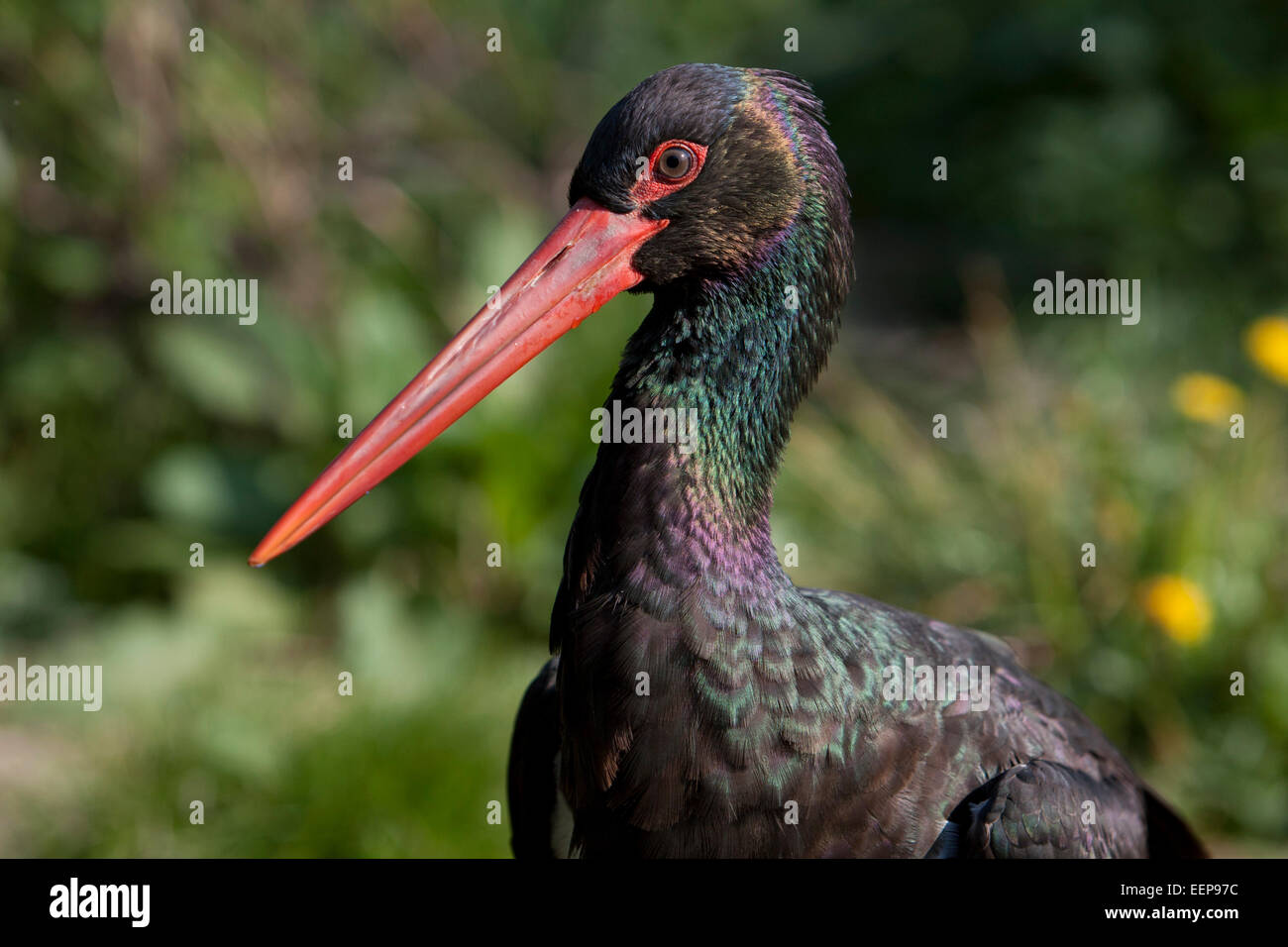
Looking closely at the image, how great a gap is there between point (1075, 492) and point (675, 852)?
3.15 m

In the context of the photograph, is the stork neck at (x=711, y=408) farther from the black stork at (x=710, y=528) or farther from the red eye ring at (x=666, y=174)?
the red eye ring at (x=666, y=174)

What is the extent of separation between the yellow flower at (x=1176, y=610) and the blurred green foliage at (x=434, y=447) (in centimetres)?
15

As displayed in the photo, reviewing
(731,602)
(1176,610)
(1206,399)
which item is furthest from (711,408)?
(1206,399)

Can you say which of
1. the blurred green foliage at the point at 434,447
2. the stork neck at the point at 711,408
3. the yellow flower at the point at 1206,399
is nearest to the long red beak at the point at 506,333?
the stork neck at the point at 711,408

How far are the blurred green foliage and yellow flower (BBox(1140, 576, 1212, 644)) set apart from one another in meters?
0.15

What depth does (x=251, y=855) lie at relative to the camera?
13.2 feet

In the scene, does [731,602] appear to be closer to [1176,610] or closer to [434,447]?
[1176,610]

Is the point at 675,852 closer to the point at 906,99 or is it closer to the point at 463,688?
the point at 463,688

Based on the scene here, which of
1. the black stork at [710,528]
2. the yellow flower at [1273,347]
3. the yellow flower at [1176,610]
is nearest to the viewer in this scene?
the black stork at [710,528]

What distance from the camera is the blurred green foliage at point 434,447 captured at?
4.46 meters

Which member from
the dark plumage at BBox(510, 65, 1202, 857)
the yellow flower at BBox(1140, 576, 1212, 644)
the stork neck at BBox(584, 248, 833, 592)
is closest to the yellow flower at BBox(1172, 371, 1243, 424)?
the yellow flower at BBox(1140, 576, 1212, 644)

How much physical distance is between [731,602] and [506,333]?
653 millimetres

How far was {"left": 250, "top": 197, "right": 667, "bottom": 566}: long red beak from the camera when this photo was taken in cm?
245

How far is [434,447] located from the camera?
5.33 meters
